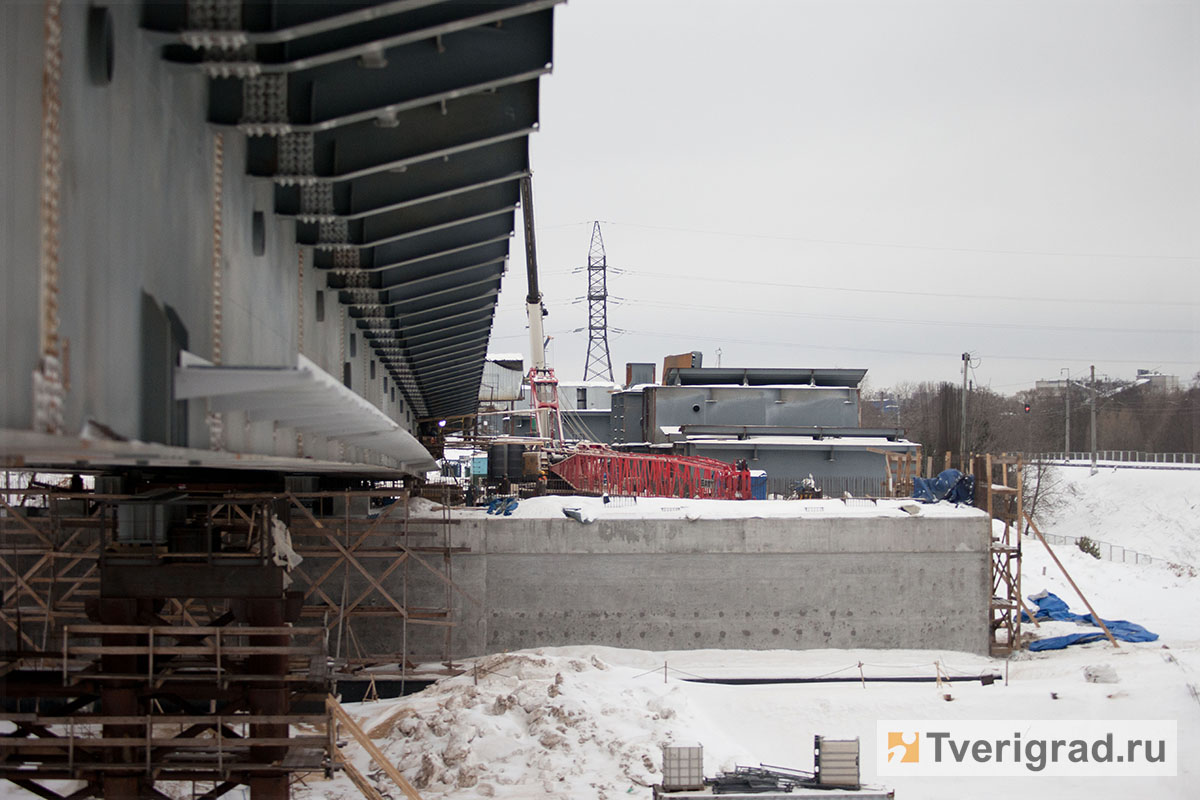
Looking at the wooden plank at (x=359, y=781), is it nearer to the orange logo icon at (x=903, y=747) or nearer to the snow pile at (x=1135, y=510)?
the orange logo icon at (x=903, y=747)

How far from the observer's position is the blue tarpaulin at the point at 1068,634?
2755cm

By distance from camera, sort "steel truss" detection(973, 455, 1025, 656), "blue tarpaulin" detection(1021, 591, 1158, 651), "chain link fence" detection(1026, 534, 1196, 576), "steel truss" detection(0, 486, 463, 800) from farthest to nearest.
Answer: "chain link fence" detection(1026, 534, 1196, 576)
"blue tarpaulin" detection(1021, 591, 1158, 651)
"steel truss" detection(973, 455, 1025, 656)
"steel truss" detection(0, 486, 463, 800)

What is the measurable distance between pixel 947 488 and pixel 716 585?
30.2ft

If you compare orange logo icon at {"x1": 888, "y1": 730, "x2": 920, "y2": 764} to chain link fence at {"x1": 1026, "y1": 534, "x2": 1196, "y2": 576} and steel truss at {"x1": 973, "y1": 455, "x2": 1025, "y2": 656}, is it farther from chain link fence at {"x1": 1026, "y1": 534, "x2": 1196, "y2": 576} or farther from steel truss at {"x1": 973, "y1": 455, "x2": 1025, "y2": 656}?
chain link fence at {"x1": 1026, "y1": 534, "x2": 1196, "y2": 576}

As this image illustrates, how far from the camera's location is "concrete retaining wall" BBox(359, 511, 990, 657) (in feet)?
81.0

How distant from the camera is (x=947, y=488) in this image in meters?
30.5

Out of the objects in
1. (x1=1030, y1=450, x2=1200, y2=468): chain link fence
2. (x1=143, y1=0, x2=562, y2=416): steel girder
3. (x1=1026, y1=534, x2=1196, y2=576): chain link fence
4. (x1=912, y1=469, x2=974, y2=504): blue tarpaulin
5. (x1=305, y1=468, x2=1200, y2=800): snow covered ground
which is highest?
(x1=143, y1=0, x2=562, y2=416): steel girder

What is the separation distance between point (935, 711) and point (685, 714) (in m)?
5.36

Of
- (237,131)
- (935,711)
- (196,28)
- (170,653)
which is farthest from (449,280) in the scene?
(935,711)

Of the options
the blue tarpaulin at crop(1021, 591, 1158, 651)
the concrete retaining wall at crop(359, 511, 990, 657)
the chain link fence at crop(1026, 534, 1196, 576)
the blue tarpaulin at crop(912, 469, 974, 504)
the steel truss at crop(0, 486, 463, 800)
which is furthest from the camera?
the chain link fence at crop(1026, 534, 1196, 576)

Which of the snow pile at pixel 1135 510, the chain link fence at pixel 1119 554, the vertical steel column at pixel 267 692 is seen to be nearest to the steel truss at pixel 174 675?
the vertical steel column at pixel 267 692

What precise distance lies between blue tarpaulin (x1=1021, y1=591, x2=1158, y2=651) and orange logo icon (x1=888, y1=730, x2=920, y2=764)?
9438 millimetres

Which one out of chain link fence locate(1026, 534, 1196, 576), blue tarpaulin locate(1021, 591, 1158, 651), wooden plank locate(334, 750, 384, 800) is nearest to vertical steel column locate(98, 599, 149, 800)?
wooden plank locate(334, 750, 384, 800)

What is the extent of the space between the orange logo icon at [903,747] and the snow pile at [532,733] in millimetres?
3402
